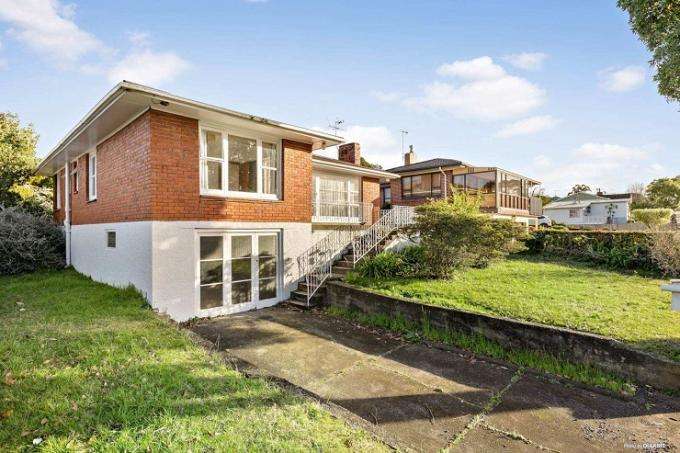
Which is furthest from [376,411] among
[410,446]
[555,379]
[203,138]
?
[203,138]

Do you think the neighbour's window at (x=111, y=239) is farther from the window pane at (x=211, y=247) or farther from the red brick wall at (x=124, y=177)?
the window pane at (x=211, y=247)

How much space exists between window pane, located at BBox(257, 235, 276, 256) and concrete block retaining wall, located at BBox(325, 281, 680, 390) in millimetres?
3378

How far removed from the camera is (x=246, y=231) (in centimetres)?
943

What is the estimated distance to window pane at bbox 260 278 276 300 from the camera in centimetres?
991

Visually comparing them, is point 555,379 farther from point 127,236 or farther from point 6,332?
point 127,236

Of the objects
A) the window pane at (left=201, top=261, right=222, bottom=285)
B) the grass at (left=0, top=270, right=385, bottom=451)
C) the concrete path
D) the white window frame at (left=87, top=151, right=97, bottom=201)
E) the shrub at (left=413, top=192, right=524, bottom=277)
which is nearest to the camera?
the grass at (left=0, top=270, right=385, bottom=451)

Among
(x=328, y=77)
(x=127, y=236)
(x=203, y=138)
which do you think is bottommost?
(x=127, y=236)

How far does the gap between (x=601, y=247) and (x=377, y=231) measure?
9.19 metres

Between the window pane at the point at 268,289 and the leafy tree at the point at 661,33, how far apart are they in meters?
9.98

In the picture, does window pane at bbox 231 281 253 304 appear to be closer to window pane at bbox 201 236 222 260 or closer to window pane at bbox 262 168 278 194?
window pane at bbox 201 236 222 260

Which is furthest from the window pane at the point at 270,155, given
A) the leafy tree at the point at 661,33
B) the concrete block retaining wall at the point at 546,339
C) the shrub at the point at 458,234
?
the leafy tree at the point at 661,33

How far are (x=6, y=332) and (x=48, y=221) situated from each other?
1301 centimetres

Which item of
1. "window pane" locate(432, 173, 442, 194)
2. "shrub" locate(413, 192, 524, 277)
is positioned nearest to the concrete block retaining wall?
"shrub" locate(413, 192, 524, 277)

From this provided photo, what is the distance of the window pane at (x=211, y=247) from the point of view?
869 centimetres
